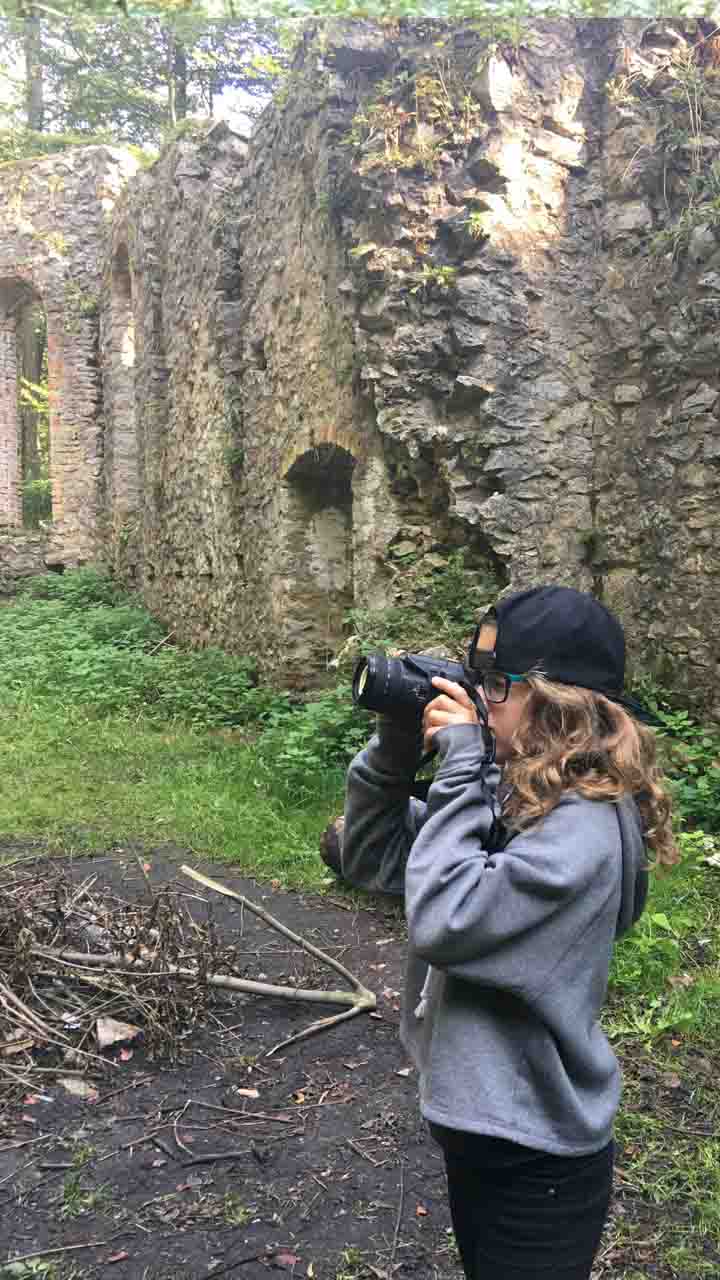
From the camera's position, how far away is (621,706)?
4.94ft

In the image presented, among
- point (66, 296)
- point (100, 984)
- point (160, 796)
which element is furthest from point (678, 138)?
point (66, 296)

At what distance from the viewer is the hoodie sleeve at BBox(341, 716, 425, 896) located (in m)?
1.74

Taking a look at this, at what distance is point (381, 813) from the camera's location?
1789 mm

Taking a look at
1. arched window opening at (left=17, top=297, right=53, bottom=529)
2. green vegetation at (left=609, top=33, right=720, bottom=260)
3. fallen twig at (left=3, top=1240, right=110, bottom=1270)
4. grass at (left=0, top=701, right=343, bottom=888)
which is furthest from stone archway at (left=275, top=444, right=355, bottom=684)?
arched window opening at (left=17, top=297, right=53, bottom=529)

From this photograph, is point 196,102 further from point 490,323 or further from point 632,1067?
point 632,1067

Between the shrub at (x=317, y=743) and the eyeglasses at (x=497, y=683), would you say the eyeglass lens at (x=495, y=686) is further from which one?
the shrub at (x=317, y=743)

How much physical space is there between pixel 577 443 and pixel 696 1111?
4.38m

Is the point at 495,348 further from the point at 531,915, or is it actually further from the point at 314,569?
the point at 531,915

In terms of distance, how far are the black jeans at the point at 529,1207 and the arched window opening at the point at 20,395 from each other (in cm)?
1541

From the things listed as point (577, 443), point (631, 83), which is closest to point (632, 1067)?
point (577, 443)

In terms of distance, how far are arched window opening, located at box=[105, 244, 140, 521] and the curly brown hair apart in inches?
511

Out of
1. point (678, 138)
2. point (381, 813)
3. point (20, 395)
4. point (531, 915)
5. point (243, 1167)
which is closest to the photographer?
point (531, 915)

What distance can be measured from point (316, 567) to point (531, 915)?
6.89 m

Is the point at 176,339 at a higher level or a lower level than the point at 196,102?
lower
